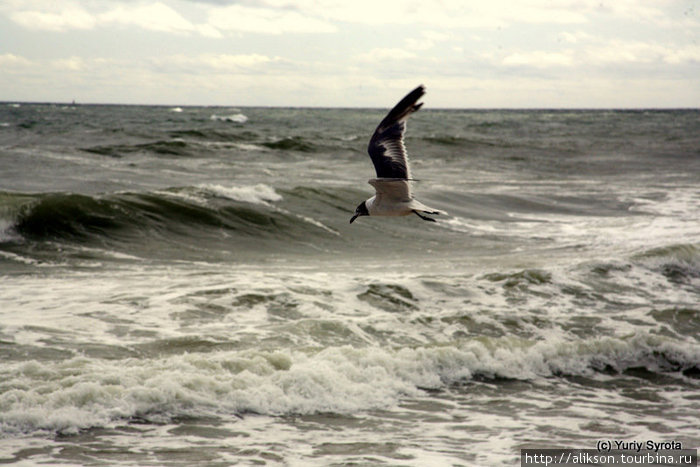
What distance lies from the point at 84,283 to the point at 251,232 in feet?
15.6

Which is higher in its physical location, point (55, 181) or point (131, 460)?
point (55, 181)

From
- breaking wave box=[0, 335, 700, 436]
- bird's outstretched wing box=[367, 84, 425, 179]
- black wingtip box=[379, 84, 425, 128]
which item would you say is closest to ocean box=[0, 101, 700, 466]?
breaking wave box=[0, 335, 700, 436]

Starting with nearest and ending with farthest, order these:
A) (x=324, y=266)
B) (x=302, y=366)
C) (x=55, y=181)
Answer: (x=302, y=366), (x=324, y=266), (x=55, y=181)

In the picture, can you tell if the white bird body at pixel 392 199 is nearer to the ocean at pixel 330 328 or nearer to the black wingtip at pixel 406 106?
the black wingtip at pixel 406 106

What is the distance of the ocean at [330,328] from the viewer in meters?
6.05

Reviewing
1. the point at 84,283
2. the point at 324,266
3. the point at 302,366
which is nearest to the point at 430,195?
the point at 324,266

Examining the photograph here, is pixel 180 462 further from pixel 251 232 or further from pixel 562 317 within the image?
pixel 251 232

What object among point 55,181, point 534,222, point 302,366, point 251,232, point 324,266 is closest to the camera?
point 302,366

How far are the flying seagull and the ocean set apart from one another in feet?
4.89

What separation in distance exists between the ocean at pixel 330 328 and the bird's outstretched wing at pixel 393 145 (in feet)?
5.81

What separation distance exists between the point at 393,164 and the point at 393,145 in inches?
6.8

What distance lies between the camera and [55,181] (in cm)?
1920

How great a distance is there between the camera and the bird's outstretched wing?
699 cm

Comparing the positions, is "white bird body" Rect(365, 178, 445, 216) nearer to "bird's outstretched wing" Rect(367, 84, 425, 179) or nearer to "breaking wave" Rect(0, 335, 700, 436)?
"bird's outstretched wing" Rect(367, 84, 425, 179)
